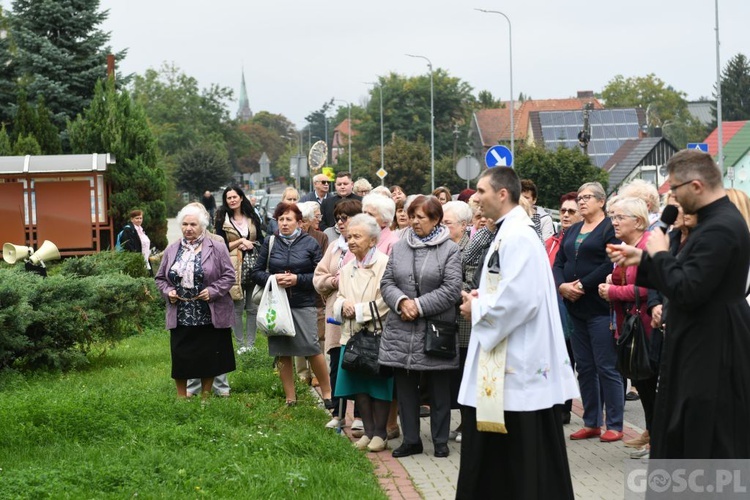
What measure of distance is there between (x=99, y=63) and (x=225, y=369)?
27.3 meters

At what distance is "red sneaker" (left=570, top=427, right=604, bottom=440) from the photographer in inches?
368

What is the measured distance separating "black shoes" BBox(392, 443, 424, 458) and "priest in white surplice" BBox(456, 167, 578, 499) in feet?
8.79

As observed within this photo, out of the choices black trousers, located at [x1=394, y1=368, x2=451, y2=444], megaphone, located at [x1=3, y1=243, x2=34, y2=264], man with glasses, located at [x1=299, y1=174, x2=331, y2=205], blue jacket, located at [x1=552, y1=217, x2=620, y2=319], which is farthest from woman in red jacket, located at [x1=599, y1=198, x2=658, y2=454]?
megaphone, located at [x1=3, y1=243, x2=34, y2=264]

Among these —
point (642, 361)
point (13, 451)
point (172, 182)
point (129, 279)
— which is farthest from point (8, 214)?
point (172, 182)

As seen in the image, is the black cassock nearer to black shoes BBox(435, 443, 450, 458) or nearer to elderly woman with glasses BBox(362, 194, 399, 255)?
black shoes BBox(435, 443, 450, 458)

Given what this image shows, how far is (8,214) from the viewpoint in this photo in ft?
77.6

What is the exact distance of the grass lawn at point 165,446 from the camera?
707 cm

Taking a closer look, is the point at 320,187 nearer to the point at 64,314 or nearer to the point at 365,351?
the point at 64,314

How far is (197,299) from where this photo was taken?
1009 centimetres

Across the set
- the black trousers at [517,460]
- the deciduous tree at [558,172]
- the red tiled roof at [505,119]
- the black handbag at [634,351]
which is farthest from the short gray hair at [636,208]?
the red tiled roof at [505,119]

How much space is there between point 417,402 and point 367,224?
1.45 meters

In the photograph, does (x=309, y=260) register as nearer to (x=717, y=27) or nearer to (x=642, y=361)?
(x=642, y=361)

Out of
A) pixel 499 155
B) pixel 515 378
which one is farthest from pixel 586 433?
pixel 499 155

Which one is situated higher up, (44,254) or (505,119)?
(505,119)
